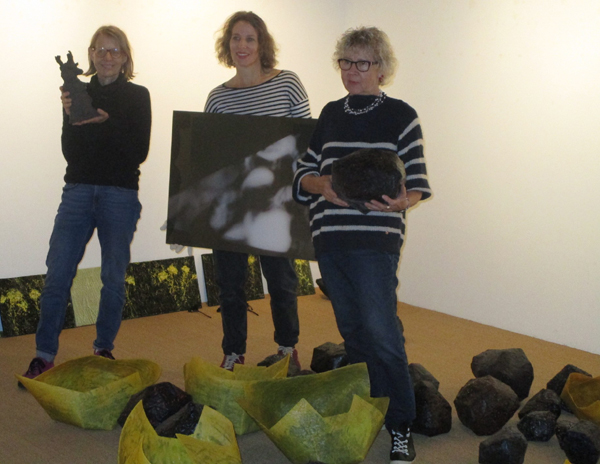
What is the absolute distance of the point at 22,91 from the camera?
3389 millimetres

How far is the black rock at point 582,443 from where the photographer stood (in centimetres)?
187

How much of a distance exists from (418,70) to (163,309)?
2099 mm

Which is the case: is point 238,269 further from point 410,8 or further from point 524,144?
point 410,8

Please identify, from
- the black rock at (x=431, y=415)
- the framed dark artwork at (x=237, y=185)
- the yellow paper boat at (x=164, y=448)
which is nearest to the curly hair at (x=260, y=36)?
the framed dark artwork at (x=237, y=185)

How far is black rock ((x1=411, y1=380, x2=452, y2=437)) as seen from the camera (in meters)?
2.10

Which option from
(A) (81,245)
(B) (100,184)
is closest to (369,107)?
(B) (100,184)

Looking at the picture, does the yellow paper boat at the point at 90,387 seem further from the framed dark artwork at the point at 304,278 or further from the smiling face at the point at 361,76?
the framed dark artwork at the point at 304,278

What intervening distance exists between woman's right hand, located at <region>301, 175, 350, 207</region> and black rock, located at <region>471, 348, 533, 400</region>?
107cm

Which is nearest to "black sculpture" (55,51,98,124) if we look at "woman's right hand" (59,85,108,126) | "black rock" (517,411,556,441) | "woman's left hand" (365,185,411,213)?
"woman's right hand" (59,85,108,126)

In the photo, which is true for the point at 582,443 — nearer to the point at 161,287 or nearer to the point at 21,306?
the point at 161,287

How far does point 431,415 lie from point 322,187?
2.70 feet

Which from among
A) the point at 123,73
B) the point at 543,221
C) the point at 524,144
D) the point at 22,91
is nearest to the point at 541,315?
the point at 543,221

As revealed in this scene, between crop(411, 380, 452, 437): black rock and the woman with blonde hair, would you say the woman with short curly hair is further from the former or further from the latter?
the woman with blonde hair

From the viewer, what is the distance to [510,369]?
2453mm
